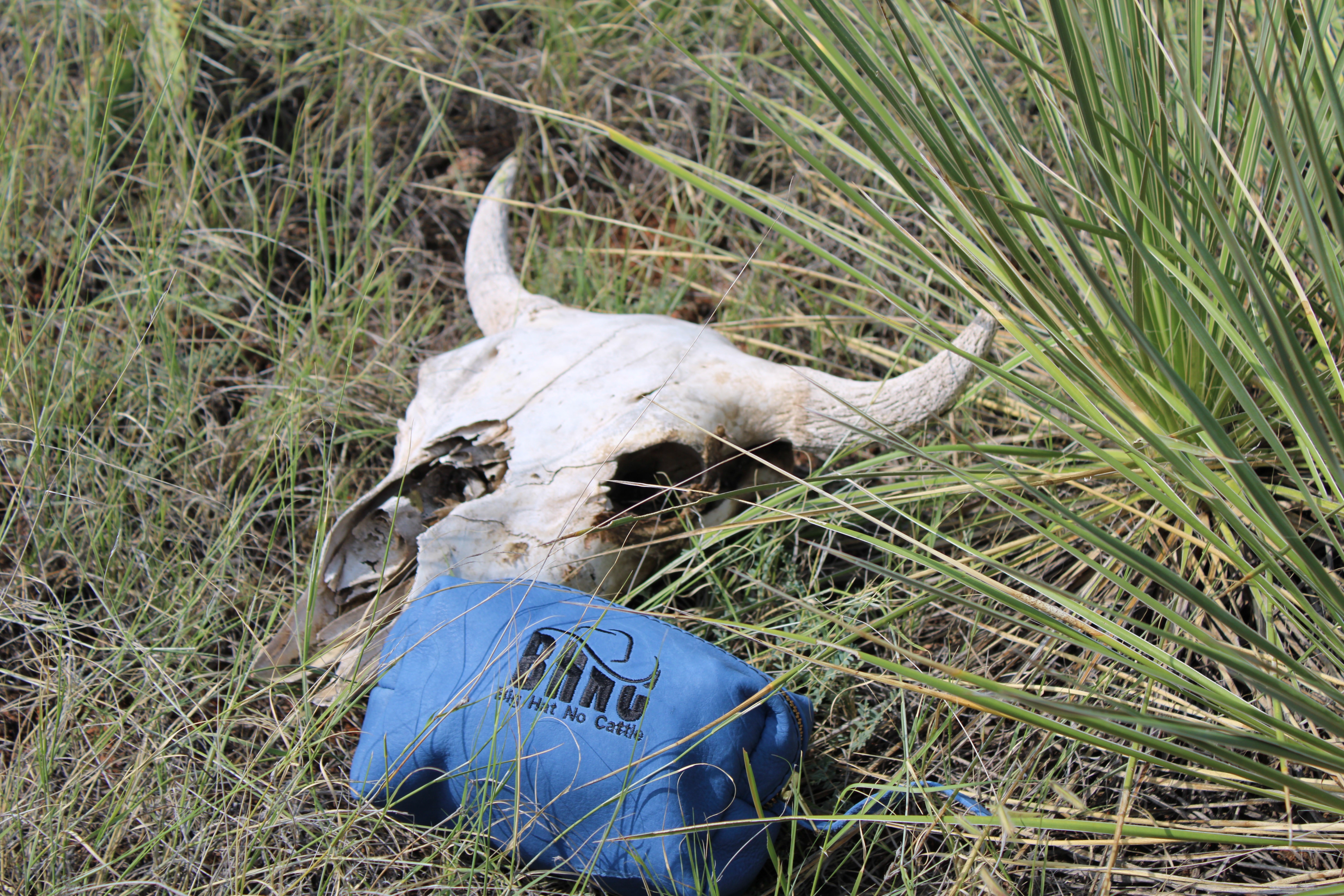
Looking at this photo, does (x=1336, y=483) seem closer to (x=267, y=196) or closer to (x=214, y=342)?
(x=214, y=342)

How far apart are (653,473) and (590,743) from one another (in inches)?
20.5

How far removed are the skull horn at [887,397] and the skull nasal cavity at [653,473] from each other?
214 millimetres

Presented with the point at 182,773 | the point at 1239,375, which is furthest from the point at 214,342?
the point at 1239,375

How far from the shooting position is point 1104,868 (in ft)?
4.05

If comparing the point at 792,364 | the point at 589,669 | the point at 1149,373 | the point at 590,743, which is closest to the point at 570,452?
the point at 589,669

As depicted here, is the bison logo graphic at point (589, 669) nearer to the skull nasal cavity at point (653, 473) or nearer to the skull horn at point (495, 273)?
the skull nasal cavity at point (653, 473)

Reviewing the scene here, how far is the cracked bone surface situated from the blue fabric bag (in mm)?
128

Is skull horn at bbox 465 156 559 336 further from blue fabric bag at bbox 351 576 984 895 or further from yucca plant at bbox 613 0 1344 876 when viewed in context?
blue fabric bag at bbox 351 576 984 895

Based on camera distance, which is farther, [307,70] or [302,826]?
[307,70]

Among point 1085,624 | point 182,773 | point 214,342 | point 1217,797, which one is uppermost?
point 1085,624

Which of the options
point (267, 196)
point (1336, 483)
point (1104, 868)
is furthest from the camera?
point (267, 196)

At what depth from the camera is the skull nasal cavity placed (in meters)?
1.59

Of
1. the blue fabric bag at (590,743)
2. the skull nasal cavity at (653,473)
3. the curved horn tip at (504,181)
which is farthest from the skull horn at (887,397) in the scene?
the curved horn tip at (504,181)

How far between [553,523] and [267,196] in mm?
1459
